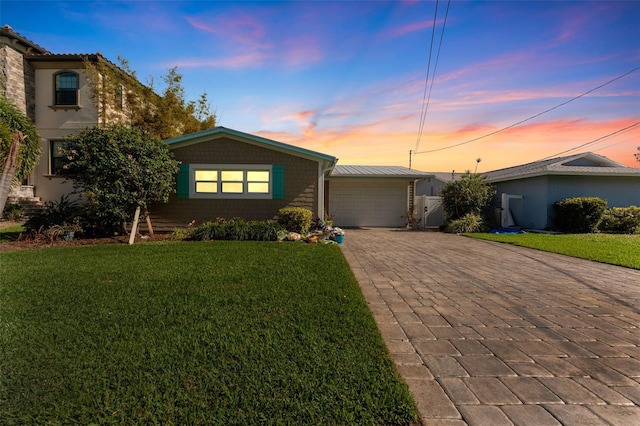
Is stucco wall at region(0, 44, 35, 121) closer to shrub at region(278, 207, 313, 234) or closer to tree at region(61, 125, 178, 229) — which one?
tree at region(61, 125, 178, 229)

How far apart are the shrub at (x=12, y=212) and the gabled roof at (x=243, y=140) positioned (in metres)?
7.55

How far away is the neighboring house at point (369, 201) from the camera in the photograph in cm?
1562

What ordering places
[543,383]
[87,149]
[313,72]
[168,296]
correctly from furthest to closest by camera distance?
[313,72], [87,149], [168,296], [543,383]

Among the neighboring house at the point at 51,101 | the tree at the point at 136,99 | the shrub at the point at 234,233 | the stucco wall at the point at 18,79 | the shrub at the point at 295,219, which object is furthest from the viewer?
the tree at the point at 136,99

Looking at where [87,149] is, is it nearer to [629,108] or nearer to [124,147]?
[124,147]

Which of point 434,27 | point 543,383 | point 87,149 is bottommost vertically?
point 543,383

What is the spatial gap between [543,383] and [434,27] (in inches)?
412

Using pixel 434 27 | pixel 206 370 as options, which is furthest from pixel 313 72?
pixel 206 370

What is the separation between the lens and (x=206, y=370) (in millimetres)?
2178

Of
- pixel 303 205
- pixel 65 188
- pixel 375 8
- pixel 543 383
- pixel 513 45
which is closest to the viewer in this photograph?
pixel 543 383

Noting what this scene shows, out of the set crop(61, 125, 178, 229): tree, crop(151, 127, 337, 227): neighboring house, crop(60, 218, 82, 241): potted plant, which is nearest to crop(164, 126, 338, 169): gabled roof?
crop(151, 127, 337, 227): neighboring house

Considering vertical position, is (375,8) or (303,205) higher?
(375,8)

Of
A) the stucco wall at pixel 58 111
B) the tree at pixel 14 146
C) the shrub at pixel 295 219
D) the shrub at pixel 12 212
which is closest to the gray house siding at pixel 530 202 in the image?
the shrub at pixel 295 219

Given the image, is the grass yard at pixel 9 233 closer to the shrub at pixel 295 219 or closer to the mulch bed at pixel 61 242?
the mulch bed at pixel 61 242
